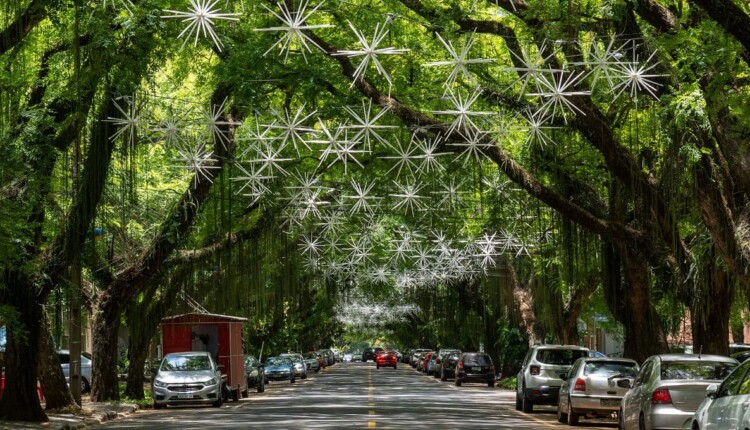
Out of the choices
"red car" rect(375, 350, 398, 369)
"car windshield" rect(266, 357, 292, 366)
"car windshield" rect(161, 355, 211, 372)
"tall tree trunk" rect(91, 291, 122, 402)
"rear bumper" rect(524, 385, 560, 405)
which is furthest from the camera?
"red car" rect(375, 350, 398, 369)

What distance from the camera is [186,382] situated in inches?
1318

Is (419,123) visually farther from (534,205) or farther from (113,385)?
(113,385)

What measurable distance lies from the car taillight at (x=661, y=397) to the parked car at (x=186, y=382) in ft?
60.4

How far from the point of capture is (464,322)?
6669cm

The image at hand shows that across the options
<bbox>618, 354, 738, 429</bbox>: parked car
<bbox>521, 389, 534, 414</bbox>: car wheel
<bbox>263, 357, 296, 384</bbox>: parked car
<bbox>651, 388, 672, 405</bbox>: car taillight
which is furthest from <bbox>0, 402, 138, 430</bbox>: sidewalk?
<bbox>263, 357, 296, 384</bbox>: parked car

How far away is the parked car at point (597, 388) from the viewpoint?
24.0 meters

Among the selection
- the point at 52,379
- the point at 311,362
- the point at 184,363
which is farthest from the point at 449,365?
the point at 52,379

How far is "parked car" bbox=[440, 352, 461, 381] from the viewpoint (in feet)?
199

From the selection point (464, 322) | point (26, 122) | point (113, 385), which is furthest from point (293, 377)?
point (26, 122)

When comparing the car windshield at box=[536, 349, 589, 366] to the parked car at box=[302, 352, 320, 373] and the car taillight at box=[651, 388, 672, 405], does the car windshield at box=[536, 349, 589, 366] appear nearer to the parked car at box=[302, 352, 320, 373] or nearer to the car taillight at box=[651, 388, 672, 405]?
the car taillight at box=[651, 388, 672, 405]

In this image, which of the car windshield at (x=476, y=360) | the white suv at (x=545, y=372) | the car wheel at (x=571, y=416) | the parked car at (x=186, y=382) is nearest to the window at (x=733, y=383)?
the car wheel at (x=571, y=416)

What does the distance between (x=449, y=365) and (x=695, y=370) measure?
43037mm

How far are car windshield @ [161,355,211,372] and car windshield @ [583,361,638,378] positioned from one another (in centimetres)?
1367

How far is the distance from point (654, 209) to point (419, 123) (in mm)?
4865
